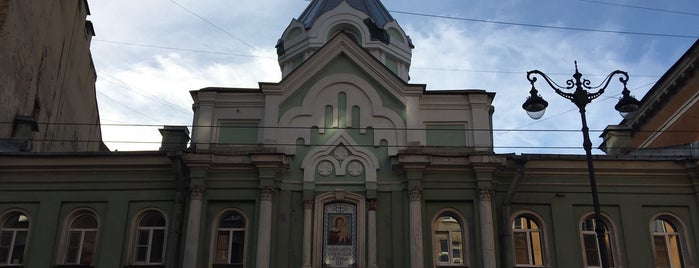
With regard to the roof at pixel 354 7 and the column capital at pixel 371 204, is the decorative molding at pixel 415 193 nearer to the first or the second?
the column capital at pixel 371 204

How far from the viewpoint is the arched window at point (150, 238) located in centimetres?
1989

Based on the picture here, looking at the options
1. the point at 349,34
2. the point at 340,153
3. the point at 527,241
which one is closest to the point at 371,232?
the point at 340,153

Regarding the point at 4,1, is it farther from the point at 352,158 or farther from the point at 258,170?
the point at 352,158

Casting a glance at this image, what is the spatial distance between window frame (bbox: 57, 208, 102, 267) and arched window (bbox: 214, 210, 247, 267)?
3.69m

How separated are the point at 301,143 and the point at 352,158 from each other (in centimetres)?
169

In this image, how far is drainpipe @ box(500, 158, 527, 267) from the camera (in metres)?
19.5

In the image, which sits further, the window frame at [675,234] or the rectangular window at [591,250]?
the rectangular window at [591,250]

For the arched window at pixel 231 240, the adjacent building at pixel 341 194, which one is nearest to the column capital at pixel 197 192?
the adjacent building at pixel 341 194

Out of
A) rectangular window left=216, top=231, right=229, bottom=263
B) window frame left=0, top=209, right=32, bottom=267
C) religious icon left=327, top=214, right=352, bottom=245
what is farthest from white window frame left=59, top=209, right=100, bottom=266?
religious icon left=327, top=214, right=352, bottom=245

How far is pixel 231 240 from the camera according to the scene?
19.8 metres

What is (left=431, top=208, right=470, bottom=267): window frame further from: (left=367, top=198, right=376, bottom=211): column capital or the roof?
the roof

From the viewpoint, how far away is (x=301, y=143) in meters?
20.8

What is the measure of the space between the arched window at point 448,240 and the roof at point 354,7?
428 inches

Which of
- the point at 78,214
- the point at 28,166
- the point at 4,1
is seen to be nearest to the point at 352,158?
the point at 78,214
